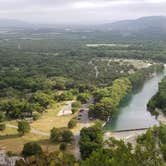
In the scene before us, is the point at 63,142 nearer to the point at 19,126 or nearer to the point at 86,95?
the point at 19,126

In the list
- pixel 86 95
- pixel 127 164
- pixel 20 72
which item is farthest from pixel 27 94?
pixel 127 164

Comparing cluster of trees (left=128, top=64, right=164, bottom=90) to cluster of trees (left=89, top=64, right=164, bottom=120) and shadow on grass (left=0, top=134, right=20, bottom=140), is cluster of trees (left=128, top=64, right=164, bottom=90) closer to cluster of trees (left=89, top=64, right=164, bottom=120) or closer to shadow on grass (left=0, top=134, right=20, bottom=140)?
cluster of trees (left=89, top=64, right=164, bottom=120)

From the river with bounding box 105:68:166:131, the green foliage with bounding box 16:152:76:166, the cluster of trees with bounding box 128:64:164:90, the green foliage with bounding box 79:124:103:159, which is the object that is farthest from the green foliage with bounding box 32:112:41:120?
the cluster of trees with bounding box 128:64:164:90

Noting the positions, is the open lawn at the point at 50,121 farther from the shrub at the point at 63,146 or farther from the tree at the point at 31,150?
the tree at the point at 31,150

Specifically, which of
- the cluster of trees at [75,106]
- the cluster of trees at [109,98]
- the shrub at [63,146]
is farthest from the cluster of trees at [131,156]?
the cluster of trees at [75,106]

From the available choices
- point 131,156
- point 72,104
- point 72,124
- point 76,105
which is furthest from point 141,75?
point 131,156

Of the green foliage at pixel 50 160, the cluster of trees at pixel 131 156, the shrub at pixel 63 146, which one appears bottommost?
the shrub at pixel 63 146
